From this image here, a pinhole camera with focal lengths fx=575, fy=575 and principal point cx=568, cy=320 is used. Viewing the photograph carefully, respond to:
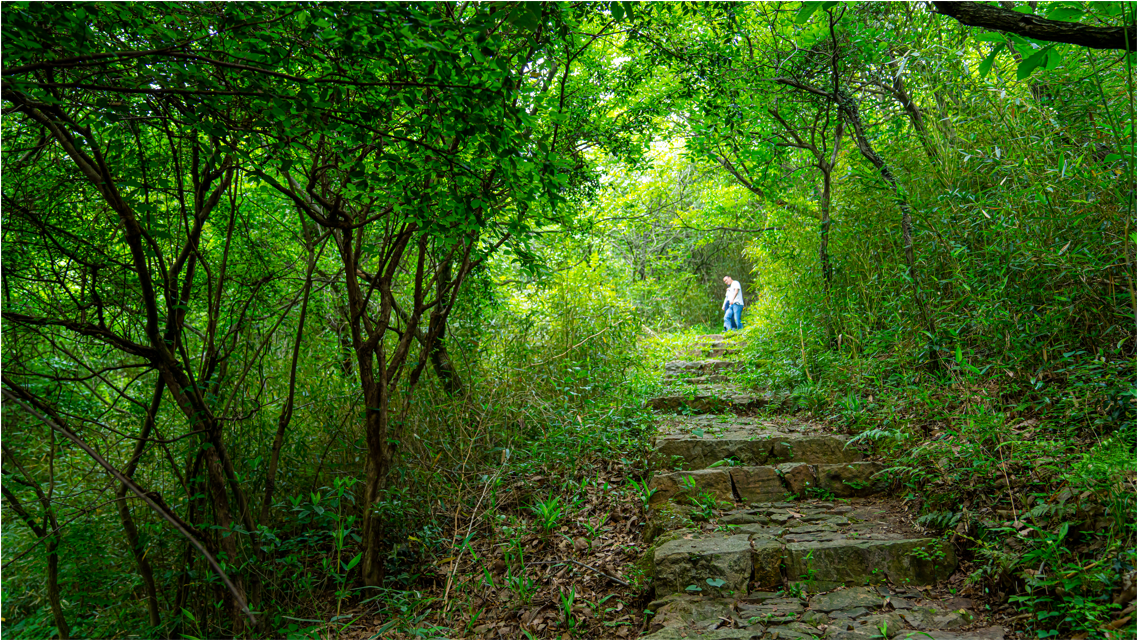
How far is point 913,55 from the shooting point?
385cm

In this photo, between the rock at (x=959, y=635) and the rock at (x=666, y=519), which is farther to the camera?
the rock at (x=666, y=519)

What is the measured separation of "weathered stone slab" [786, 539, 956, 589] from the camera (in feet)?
8.30

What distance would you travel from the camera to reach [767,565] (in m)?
2.66

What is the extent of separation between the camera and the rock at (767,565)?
2639 mm

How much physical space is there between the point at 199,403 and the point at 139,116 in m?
1.18

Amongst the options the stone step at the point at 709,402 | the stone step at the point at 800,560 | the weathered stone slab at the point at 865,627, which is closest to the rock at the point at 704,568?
the stone step at the point at 800,560

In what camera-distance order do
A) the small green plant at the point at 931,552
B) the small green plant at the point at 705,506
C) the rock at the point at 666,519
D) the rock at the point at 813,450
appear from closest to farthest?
the small green plant at the point at 931,552 < the rock at the point at 666,519 < the small green plant at the point at 705,506 < the rock at the point at 813,450

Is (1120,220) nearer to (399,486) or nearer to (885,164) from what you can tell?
(885,164)

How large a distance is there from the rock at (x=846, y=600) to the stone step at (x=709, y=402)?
2242 mm

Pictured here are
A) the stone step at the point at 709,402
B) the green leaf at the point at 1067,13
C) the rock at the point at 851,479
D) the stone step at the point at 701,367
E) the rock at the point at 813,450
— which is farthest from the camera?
the stone step at the point at 701,367

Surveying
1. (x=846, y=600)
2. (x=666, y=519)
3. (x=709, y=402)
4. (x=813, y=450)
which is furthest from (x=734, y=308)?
(x=846, y=600)

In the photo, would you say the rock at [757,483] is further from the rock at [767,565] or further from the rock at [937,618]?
the rock at [937,618]

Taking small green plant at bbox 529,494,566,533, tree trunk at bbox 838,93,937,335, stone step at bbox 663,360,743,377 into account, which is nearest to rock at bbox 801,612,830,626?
small green plant at bbox 529,494,566,533

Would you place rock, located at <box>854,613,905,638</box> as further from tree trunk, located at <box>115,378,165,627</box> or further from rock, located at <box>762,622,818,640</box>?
tree trunk, located at <box>115,378,165,627</box>
